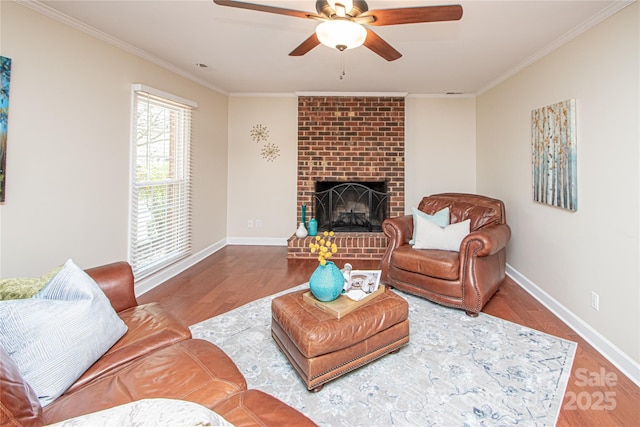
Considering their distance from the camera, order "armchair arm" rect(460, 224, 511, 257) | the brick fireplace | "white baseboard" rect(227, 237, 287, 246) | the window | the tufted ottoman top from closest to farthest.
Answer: the tufted ottoman top, "armchair arm" rect(460, 224, 511, 257), the window, the brick fireplace, "white baseboard" rect(227, 237, 287, 246)

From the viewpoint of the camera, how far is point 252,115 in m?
5.12

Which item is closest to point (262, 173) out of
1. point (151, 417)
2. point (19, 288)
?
point (19, 288)

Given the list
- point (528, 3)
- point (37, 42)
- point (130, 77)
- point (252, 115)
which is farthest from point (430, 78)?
point (37, 42)

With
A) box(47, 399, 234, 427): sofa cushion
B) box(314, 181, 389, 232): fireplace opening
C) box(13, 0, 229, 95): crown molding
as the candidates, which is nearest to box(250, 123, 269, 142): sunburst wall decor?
box(314, 181, 389, 232): fireplace opening

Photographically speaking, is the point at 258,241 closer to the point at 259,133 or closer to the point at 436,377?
the point at 259,133

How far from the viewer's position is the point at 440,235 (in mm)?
3127

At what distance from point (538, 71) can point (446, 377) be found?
301cm

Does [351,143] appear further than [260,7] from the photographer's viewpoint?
Yes

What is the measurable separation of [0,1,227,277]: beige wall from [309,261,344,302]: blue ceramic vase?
6.69ft

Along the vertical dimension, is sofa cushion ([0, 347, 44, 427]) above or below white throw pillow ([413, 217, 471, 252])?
below

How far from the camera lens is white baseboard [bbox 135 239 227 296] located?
325 cm

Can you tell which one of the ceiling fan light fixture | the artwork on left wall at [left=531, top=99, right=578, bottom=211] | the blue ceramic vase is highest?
the ceiling fan light fixture

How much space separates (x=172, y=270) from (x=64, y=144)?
1811mm

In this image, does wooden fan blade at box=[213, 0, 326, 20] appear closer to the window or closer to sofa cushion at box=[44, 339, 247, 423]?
sofa cushion at box=[44, 339, 247, 423]
